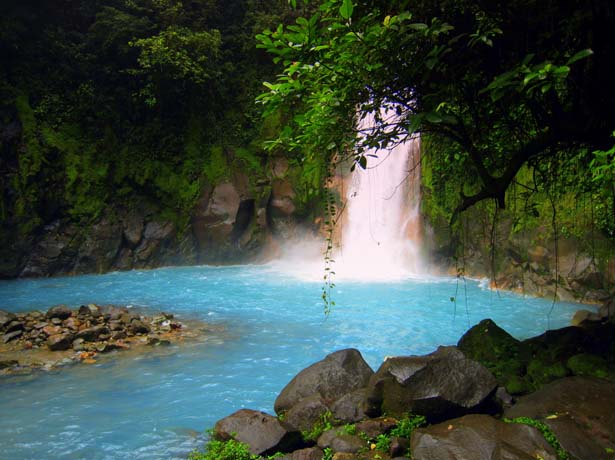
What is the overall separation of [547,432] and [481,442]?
1.91 feet

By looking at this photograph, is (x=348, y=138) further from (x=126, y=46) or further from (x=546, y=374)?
(x=126, y=46)

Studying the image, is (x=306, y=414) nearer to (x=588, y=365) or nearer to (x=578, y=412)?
(x=578, y=412)

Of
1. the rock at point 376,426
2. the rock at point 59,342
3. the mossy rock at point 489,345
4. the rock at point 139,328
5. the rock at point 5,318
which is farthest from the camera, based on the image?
the rock at point 139,328

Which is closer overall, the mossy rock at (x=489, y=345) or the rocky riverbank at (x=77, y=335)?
the mossy rock at (x=489, y=345)

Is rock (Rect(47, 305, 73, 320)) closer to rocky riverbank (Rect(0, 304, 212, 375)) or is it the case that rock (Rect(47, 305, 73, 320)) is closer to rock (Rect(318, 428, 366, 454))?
rocky riverbank (Rect(0, 304, 212, 375))

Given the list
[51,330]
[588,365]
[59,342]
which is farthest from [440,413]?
[51,330]

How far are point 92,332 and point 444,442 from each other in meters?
6.84

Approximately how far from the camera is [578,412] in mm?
3699

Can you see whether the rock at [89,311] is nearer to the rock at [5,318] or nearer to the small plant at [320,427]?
the rock at [5,318]

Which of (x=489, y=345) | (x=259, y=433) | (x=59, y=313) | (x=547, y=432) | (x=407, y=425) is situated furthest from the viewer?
(x=59, y=313)

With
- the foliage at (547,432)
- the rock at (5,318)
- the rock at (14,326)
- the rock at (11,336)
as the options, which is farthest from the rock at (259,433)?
the rock at (5,318)

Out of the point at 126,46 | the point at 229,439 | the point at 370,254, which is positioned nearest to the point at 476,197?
the point at 229,439

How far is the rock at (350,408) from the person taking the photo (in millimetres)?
4289

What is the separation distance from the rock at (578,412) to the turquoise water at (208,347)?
2.95m
